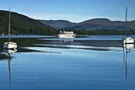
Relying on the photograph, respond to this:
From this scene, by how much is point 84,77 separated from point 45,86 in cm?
584

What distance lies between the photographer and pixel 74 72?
32469 millimetres

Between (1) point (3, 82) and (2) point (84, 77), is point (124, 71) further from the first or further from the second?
(1) point (3, 82)

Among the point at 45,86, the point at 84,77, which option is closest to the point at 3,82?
the point at 45,86

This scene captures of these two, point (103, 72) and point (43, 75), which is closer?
point (43, 75)

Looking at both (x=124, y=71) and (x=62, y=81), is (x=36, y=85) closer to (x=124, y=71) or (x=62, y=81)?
(x=62, y=81)

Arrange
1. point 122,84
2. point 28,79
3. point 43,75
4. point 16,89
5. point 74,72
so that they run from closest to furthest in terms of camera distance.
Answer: point 16,89 < point 122,84 < point 28,79 < point 43,75 < point 74,72

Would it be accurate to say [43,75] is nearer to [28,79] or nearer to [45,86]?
[28,79]

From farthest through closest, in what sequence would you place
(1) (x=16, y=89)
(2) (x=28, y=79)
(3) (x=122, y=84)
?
(2) (x=28, y=79)
(3) (x=122, y=84)
(1) (x=16, y=89)

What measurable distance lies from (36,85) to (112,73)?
1028cm

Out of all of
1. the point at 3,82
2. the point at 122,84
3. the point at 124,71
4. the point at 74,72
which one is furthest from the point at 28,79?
the point at 124,71

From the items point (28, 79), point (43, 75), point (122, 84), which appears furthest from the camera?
point (43, 75)

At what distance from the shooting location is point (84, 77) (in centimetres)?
2930

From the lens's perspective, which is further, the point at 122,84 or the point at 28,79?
the point at 28,79

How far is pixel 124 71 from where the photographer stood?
111ft
